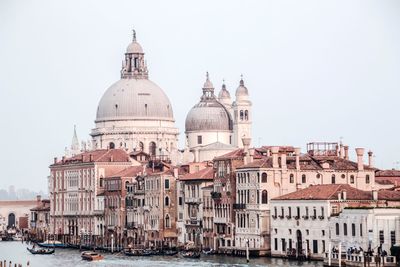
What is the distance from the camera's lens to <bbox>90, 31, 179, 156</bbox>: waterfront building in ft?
467

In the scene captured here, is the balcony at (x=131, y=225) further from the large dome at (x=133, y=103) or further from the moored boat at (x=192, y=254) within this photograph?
the large dome at (x=133, y=103)

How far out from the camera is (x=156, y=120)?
143 m

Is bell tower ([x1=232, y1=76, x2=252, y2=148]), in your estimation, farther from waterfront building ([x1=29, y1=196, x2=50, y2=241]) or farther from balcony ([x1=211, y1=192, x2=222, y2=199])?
balcony ([x1=211, y1=192, x2=222, y2=199])

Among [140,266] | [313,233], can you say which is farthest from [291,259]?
[140,266]

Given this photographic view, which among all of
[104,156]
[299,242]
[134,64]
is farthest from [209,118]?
[299,242]

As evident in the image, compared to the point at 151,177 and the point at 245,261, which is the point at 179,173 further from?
the point at 245,261

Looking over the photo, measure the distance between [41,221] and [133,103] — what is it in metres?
13.0

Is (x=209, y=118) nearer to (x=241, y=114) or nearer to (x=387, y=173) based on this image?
(x=241, y=114)

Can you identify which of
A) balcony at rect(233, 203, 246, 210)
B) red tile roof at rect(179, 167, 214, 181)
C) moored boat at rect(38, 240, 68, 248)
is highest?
red tile roof at rect(179, 167, 214, 181)

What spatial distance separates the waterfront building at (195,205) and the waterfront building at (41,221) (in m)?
33.1

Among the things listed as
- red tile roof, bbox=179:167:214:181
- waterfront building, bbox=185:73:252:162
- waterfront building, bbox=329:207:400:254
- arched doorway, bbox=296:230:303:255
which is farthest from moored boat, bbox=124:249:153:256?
waterfront building, bbox=185:73:252:162

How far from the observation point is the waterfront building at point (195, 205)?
102 metres

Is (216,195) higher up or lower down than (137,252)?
higher up

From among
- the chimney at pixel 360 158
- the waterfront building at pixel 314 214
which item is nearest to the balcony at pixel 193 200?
the chimney at pixel 360 158
